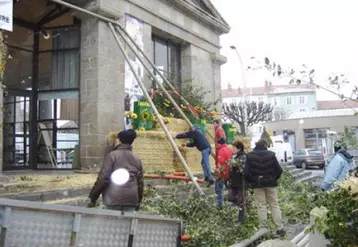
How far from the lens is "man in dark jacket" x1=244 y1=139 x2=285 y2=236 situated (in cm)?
702

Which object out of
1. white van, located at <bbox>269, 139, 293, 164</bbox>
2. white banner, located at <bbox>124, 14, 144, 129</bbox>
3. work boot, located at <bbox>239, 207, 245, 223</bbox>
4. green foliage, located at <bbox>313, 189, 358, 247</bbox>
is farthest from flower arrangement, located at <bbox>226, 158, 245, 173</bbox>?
white van, located at <bbox>269, 139, 293, 164</bbox>

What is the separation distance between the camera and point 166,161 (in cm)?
1091

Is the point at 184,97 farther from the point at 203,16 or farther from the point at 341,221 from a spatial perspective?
the point at 341,221

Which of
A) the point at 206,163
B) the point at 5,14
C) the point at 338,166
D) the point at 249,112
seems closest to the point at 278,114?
the point at 249,112

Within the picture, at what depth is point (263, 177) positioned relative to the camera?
7.00 m

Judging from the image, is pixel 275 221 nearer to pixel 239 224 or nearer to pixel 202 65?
pixel 239 224

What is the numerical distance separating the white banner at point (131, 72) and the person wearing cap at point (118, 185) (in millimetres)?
7522

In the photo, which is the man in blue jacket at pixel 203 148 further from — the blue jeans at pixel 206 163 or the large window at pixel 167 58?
the large window at pixel 167 58

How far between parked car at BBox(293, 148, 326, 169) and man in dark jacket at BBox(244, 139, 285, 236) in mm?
24281

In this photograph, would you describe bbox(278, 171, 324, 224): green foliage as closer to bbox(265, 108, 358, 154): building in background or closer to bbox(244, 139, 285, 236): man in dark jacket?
bbox(244, 139, 285, 236): man in dark jacket

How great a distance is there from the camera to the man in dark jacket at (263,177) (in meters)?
7.02

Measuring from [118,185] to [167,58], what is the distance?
12202 millimetres

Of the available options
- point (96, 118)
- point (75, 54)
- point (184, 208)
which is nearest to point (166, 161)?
point (96, 118)

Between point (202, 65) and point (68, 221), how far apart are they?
49.3 ft
